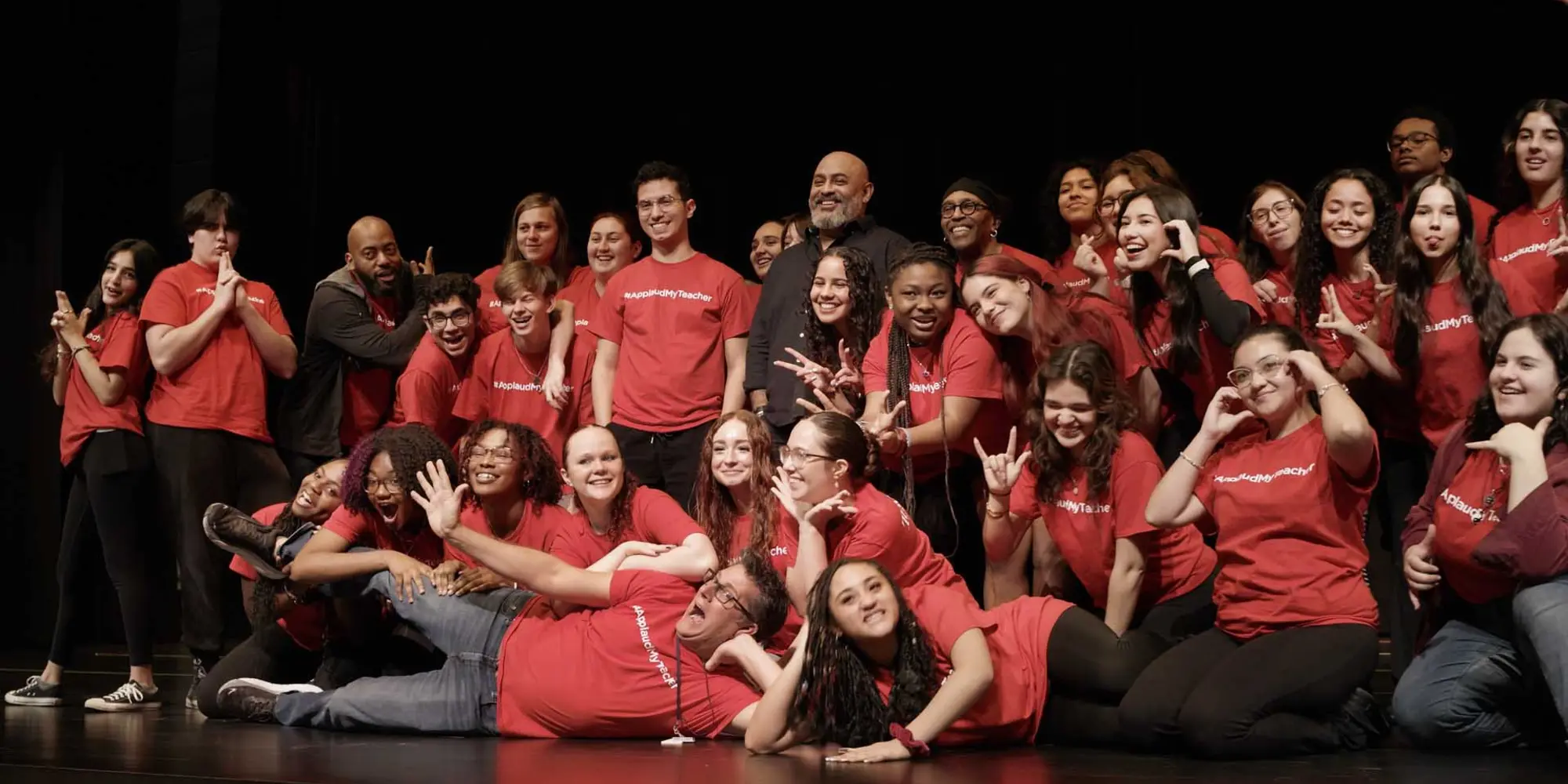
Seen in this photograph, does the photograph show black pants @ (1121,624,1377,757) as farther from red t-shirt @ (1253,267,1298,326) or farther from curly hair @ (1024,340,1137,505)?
red t-shirt @ (1253,267,1298,326)

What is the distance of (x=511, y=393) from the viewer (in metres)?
5.38

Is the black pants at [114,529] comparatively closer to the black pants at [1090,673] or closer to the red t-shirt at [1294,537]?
the black pants at [1090,673]

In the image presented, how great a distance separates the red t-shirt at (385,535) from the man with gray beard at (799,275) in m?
1.09

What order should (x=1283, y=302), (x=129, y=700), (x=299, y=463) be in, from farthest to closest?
A: (x=299, y=463)
(x=129, y=700)
(x=1283, y=302)

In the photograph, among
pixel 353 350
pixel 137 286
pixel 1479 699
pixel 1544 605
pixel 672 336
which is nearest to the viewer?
pixel 1544 605

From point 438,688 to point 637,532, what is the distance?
0.69 metres

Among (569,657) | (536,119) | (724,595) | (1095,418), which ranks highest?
(536,119)

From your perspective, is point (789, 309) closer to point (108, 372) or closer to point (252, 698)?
point (252, 698)

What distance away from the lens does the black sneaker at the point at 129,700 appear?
4.90 metres

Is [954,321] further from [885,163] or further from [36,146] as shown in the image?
[36,146]

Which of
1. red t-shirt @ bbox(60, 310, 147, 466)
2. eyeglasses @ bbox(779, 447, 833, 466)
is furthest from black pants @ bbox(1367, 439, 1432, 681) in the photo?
red t-shirt @ bbox(60, 310, 147, 466)

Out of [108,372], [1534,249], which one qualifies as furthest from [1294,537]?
[108,372]

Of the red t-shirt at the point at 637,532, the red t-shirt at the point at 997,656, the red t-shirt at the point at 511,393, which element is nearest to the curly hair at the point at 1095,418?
the red t-shirt at the point at 997,656

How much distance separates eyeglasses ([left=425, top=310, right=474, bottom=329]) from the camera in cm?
540
